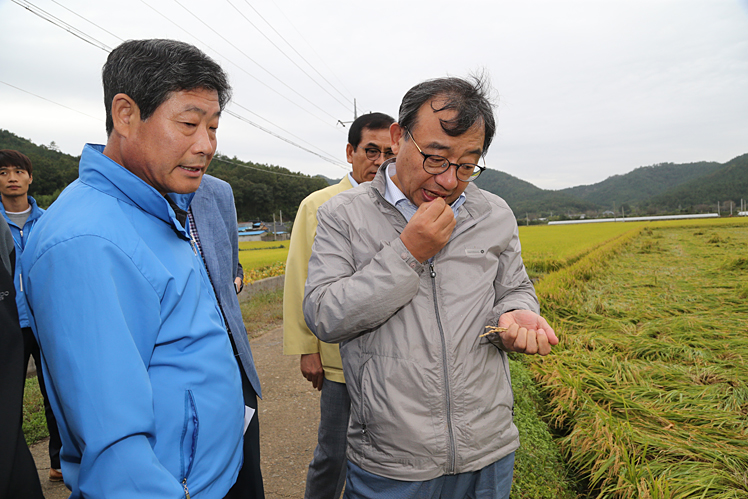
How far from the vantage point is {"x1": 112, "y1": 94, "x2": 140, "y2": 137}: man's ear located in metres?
1.18

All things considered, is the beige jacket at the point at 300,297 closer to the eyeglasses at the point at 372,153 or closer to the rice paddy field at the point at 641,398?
the eyeglasses at the point at 372,153

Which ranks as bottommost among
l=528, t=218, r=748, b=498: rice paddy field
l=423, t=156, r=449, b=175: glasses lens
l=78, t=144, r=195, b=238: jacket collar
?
l=528, t=218, r=748, b=498: rice paddy field

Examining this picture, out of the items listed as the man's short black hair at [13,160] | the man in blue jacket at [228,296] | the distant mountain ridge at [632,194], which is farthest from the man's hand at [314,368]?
the distant mountain ridge at [632,194]

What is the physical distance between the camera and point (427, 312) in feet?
4.75

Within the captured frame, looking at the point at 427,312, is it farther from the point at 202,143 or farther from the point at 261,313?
the point at 261,313

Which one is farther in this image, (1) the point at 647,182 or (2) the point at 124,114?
(1) the point at 647,182

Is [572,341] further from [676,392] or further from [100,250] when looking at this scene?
[100,250]

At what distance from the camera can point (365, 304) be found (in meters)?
1.29

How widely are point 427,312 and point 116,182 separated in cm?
100

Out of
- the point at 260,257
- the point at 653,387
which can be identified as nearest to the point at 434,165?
the point at 653,387

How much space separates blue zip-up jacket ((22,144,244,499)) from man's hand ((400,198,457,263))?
649 millimetres

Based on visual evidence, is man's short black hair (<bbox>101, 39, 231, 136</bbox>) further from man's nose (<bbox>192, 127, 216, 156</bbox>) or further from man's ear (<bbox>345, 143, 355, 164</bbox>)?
man's ear (<bbox>345, 143, 355, 164</bbox>)

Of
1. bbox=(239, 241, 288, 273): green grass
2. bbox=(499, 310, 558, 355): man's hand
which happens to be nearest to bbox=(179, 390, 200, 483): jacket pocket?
bbox=(499, 310, 558, 355): man's hand

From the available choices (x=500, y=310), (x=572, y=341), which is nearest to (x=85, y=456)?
(x=500, y=310)
